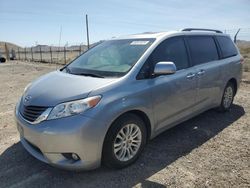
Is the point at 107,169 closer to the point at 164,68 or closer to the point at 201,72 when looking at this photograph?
the point at 164,68

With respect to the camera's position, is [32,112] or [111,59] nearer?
[32,112]

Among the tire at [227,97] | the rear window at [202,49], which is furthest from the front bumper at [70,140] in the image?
the tire at [227,97]

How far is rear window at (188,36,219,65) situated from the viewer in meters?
4.78

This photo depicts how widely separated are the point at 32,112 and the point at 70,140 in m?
0.67

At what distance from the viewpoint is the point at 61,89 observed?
3.46 metres

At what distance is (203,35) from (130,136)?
2.70m

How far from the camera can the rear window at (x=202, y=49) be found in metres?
4.78

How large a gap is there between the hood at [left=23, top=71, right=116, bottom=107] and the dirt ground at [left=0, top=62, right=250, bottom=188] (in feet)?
2.99

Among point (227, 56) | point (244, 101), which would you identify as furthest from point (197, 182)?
point (244, 101)

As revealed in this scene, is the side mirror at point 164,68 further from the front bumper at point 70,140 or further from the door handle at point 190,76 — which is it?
the front bumper at point 70,140

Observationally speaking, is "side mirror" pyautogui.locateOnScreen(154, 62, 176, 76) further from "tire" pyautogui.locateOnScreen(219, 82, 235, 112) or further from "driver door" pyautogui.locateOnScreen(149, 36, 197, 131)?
"tire" pyautogui.locateOnScreen(219, 82, 235, 112)

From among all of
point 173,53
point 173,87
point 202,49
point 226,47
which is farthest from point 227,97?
point 173,87

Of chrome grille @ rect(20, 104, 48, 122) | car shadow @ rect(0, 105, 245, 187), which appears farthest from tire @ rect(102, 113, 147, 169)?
chrome grille @ rect(20, 104, 48, 122)

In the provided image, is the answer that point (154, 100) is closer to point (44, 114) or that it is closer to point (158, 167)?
point (158, 167)
